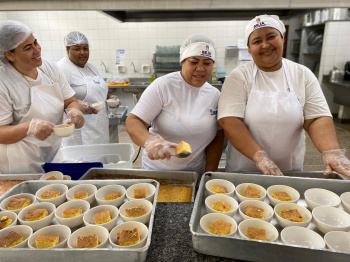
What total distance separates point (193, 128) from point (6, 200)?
3.41 feet

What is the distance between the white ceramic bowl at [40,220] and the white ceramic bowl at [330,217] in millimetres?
1073

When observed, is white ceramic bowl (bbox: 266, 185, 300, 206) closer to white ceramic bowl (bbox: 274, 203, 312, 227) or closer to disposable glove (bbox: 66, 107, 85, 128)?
white ceramic bowl (bbox: 274, 203, 312, 227)

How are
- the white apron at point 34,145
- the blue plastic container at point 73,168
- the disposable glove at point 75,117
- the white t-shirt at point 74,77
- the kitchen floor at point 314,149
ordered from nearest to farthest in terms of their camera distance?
1. the blue plastic container at point 73,168
2. the white apron at point 34,145
3. the disposable glove at point 75,117
4. the white t-shirt at point 74,77
5. the kitchen floor at point 314,149

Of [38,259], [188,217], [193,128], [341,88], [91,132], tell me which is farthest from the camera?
[341,88]

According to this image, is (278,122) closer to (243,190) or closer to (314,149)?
(243,190)

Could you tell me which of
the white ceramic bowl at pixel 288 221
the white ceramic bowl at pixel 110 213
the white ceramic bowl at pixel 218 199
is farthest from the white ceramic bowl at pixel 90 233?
the white ceramic bowl at pixel 288 221

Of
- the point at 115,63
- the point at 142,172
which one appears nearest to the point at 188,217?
the point at 142,172

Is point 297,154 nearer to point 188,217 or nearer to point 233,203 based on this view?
point 233,203

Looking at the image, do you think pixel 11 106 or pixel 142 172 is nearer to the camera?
pixel 142 172

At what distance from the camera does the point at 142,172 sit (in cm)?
154

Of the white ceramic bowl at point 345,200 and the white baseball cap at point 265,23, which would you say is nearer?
the white ceramic bowl at point 345,200

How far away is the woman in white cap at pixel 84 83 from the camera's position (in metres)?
2.82

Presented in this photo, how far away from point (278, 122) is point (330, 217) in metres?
0.63

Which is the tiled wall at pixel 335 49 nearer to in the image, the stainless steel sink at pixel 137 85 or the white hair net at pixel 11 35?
the stainless steel sink at pixel 137 85
